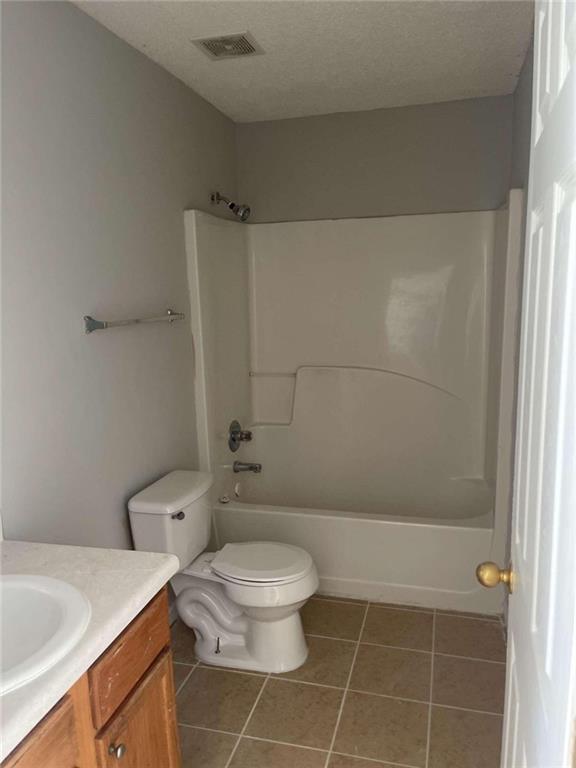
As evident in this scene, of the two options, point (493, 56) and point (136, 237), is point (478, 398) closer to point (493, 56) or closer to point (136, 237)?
point (493, 56)

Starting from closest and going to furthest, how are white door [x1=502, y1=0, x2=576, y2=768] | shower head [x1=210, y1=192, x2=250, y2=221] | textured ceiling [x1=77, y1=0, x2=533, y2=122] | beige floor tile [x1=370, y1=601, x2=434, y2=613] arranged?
white door [x1=502, y1=0, x2=576, y2=768], textured ceiling [x1=77, y1=0, x2=533, y2=122], beige floor tile [x1=370, y1=601, x2=434, y2=613], shower head [x1=210, y1=192, x2=250, y2=221]

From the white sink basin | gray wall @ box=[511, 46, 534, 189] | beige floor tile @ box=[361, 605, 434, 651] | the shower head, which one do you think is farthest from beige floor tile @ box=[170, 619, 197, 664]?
gray wall @ box=[511, 46, 534, 189]

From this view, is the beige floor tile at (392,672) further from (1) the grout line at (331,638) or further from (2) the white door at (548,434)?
(2) the white door at (548,434)

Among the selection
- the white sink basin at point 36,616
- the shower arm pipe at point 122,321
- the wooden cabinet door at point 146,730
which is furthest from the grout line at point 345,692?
the shower arm pipe at point 122,321

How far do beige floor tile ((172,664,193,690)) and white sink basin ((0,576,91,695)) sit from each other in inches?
47.3

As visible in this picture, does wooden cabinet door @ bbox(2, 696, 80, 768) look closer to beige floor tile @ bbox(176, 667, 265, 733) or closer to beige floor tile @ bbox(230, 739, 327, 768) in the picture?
beige floor tile @ bbox(230, 739, 327, 768)

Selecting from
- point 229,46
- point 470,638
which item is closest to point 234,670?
point 470,638

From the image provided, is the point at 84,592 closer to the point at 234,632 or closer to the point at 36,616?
the point at 36,616

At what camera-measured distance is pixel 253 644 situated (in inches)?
93.5

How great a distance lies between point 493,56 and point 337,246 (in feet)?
3.89

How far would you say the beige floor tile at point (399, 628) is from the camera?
8.18ft

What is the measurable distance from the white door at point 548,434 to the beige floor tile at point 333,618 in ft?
4.82

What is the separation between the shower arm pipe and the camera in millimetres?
1936

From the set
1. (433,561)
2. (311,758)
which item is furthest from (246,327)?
(311,758)
